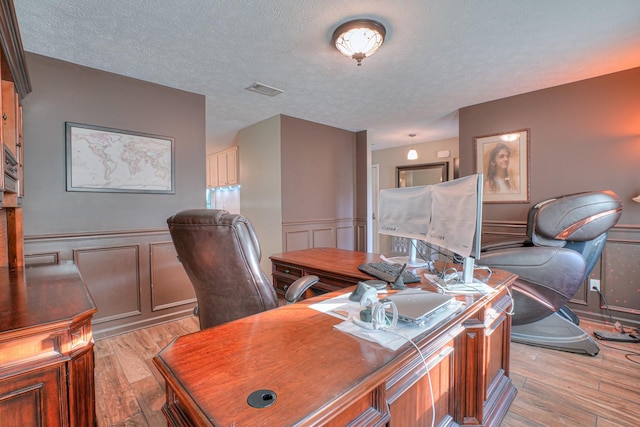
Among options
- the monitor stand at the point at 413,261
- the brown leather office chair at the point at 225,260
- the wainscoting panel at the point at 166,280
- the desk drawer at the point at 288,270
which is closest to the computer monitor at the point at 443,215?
the monitor stand at the point at 413,261

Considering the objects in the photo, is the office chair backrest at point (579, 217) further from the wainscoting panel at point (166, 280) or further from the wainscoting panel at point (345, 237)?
the wainscoting panel at point (166, 280)

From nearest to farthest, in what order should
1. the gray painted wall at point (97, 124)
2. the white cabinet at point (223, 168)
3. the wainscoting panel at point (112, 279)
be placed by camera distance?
the gray painted wall at point (97, 124), the wainscoting panel at point (112, 279), the white cabinet at point (223, 168)

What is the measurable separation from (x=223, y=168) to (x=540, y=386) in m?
5.58

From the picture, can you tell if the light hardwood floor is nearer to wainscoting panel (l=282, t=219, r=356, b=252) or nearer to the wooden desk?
the wooden desk

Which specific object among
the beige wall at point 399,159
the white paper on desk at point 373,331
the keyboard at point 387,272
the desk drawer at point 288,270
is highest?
the beige wall at point 399,159

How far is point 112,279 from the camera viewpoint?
2.75 metres

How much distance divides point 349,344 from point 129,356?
92.6 inches

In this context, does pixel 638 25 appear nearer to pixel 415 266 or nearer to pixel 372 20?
pixel 372 20

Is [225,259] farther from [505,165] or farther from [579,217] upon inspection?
[505,165]

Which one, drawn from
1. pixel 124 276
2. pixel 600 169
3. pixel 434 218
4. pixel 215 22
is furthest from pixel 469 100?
pixel 124 276

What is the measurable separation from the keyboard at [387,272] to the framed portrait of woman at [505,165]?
2403 millimetres

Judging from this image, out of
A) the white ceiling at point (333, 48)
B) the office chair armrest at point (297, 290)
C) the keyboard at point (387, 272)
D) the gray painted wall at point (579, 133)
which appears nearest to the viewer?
the office chair armrest at point (297, 290)

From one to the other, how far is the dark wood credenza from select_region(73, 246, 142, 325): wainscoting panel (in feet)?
5.19

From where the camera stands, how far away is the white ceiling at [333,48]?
1866 mm
